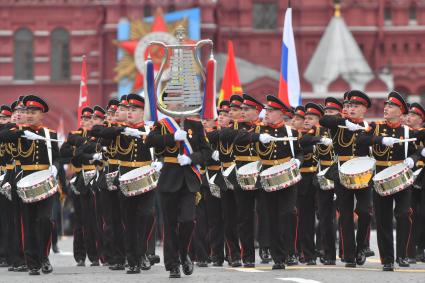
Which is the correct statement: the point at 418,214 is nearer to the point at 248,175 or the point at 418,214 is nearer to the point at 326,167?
the point at 326,167

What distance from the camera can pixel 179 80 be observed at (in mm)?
15258

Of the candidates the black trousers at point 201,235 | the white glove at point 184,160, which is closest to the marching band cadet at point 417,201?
the black trousers at point 201,235

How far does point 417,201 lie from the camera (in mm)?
18391

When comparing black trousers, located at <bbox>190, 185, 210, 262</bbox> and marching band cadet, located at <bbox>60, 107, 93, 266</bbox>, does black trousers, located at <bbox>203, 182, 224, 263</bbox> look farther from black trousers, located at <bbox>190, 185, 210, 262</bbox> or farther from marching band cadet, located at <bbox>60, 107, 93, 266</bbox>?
marching band cadet, located at <bbox>60, 107, 93, 266</bbox>

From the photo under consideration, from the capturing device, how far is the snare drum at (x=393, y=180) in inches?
620

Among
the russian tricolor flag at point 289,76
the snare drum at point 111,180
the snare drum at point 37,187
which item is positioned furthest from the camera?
the russian tricolor flag at point 289,76

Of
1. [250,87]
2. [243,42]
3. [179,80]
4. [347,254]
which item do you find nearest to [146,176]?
[179,80]

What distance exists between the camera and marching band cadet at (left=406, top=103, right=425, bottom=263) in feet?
55.7

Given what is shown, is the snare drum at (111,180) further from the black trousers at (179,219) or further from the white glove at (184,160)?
the white glove at (184,160)

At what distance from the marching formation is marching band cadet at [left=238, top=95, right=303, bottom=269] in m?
0.01

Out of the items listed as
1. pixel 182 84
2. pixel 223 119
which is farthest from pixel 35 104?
pixel 223 119

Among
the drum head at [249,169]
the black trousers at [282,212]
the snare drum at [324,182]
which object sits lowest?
the black trousers at [282,212]

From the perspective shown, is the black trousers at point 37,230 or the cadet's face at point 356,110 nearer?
the black trousers at point 37,230

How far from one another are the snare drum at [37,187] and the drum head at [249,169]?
237 cm
